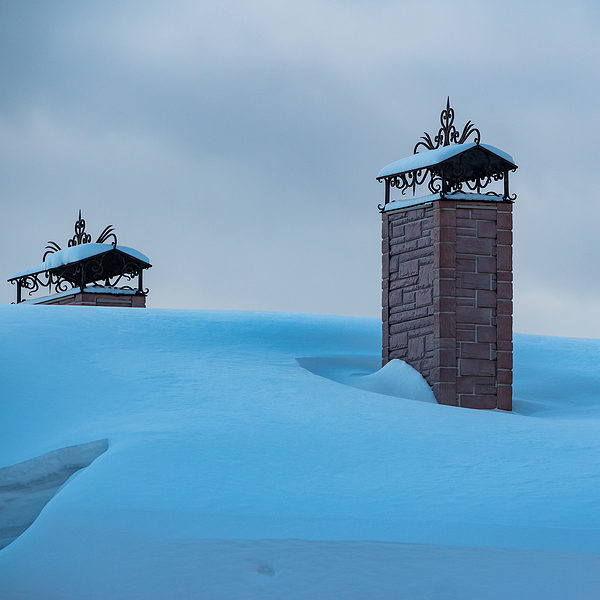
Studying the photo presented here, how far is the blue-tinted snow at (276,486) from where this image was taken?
5496mm

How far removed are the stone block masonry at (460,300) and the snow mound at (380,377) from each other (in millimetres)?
141

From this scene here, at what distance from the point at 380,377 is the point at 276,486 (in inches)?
190

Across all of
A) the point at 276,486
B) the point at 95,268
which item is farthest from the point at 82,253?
the point at 276,486

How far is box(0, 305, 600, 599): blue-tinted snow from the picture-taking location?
5.50 m

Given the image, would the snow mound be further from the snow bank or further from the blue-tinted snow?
the snow bank

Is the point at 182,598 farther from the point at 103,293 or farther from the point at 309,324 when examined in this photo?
the point at 103,293

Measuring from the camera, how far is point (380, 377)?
447 inches

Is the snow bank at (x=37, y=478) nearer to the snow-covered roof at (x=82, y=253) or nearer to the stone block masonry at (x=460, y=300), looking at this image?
the stone block masonry at (x=460, y=300)

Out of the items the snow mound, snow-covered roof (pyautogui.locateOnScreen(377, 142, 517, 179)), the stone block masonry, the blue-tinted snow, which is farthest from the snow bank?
snow-covered roof (pyautogui.locateOnScreen(377, 142, 517, 179))

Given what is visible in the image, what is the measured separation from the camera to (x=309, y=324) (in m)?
14.3

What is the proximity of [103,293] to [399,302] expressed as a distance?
27.8 feet

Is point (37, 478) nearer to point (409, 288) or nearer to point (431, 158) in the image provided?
point (409, 288)

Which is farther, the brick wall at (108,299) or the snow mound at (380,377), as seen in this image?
the brick wall at (108,299)

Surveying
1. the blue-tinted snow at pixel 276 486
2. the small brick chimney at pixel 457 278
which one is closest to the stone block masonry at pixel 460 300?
the small brick chimney at pixel 457 278
